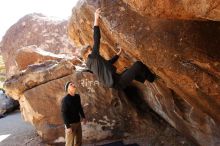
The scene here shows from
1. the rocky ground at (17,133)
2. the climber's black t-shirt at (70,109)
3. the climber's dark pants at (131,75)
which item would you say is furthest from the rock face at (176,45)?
the rocky ground at (17,133)

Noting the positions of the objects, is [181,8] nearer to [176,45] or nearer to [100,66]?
[176,45]

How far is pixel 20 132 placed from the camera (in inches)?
597

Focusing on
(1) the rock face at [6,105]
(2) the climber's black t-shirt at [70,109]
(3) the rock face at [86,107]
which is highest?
(2) the climber's black t-shirt at [70,109]

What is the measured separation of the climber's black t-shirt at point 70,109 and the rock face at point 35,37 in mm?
13579

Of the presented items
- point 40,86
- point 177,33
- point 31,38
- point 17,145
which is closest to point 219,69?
point 177,33

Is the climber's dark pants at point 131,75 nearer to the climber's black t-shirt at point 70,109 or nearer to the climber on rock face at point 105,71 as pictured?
the climber on rock face at point 105,71

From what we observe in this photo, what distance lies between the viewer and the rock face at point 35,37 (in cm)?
2228

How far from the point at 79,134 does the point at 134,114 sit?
378cm

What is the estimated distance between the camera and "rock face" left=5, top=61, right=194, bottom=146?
11.8m

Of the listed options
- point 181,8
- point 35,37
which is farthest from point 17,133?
point 181,8

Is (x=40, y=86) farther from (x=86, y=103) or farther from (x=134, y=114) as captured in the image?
(x=134, y=114)

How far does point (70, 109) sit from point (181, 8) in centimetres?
397

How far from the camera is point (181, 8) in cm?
508

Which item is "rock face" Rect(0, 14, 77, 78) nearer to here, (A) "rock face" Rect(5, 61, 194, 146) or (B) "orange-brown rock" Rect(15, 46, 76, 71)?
(B) "orange-brown rock" Rect(15, 46, 76, 71)
